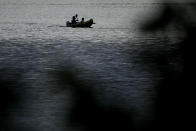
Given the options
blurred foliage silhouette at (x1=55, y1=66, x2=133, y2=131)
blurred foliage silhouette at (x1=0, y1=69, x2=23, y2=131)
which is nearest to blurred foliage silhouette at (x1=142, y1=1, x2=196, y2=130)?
blurred foliage silhouette at (x1=55, y1=66, x2=133, y2=131)

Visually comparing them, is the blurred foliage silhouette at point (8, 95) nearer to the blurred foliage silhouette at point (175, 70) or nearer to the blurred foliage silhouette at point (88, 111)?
the blurred foliage silhouette at point (88, 111)

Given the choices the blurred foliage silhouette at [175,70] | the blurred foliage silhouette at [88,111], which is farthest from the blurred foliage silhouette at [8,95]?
the blurred foliage silhouette at [175,70]

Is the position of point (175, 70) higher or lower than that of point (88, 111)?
higher

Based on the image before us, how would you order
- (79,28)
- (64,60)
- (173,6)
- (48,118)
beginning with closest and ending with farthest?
(173,6) < (64,60) < (48,118) < (79,28)

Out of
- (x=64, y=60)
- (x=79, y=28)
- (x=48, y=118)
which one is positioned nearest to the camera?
(x=64, y=60)

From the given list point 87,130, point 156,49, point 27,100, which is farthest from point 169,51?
point 27,100

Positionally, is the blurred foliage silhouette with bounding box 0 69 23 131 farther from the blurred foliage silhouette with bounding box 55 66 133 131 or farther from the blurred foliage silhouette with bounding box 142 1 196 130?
the blurred foliage silhouette with bounding box 142 1 196 130

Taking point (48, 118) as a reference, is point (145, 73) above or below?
above

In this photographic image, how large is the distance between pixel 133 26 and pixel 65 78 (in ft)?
0.92

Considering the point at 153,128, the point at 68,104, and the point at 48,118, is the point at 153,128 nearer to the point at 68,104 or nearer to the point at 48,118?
the point at 68,104

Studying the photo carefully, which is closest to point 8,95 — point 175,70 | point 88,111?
point 88,111

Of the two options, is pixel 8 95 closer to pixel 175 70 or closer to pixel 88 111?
pixel 88 111

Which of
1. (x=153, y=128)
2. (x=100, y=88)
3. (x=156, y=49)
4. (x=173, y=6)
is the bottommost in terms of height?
(x=153, y=128)

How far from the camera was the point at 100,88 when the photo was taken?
5.41ft
